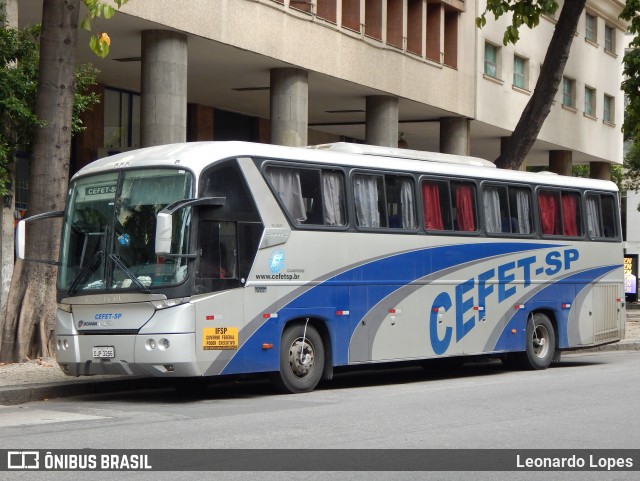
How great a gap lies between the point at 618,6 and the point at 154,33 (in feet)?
93.8

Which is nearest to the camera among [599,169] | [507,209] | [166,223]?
[166,223]

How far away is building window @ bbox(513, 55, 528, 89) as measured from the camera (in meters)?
42.8

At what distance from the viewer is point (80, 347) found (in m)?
15.5

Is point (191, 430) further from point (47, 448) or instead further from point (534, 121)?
point (534, 121)

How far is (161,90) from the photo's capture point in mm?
26250

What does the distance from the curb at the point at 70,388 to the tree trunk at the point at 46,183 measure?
2.17 meters

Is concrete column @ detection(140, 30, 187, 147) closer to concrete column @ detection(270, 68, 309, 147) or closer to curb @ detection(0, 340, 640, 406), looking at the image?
concrete column @ detection(270, 68, 309, 147)

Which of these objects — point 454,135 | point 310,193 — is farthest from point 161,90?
point 454,135

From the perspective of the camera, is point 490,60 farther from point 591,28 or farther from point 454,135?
point 591,28

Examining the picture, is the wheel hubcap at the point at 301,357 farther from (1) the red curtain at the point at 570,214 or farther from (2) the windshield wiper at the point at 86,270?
(1) the red curtain at the point at 570,214

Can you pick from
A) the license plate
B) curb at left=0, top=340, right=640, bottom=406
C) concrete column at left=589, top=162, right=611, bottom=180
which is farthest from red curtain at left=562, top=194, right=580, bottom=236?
concrete column at left=589, top=162, right=611, bottom=180

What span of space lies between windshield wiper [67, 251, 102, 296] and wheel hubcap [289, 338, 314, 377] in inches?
111

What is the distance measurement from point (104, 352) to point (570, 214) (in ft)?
32.4

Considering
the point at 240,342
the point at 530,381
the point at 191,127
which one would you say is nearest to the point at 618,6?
the point at 191,127
